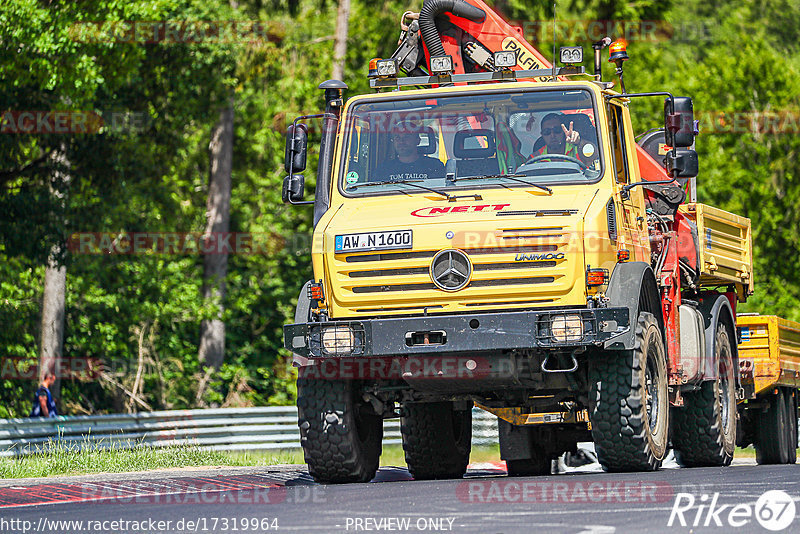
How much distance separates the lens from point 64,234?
24.5m

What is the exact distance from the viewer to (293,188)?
1239cm

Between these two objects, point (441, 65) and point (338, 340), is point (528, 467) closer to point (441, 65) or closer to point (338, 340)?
point (338, 340)

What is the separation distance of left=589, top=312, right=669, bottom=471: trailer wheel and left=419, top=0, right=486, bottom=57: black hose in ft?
14.2

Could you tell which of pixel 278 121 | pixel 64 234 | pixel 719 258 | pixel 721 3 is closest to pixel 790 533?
pixel 719 258

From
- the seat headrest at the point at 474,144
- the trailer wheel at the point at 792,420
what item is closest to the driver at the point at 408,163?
the seat headrest at the point at 474,144

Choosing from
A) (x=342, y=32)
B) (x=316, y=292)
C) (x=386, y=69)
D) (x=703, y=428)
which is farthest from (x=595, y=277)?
(x=342, y=32)

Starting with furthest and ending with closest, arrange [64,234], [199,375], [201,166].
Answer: [201,166], [199,375], [64,234]

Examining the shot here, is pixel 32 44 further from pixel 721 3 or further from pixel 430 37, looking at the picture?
pixel 721 3

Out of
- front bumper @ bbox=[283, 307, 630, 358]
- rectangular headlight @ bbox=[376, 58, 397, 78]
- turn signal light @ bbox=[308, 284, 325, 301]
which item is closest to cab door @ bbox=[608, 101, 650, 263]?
front bumper @ bbox=[283, 307, 630, 358]

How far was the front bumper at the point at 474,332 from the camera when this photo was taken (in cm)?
1099

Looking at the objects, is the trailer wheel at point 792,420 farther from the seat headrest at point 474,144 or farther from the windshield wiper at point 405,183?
the windshield wiper at point 405,183

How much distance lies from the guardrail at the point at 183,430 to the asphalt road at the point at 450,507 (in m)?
9.19

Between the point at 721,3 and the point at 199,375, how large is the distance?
40.0 m

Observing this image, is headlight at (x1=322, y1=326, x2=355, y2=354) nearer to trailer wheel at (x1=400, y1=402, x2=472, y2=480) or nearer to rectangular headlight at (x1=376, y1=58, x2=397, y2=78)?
trailer wheel at (x1=400, y1=402, x2=472, y2=480)
